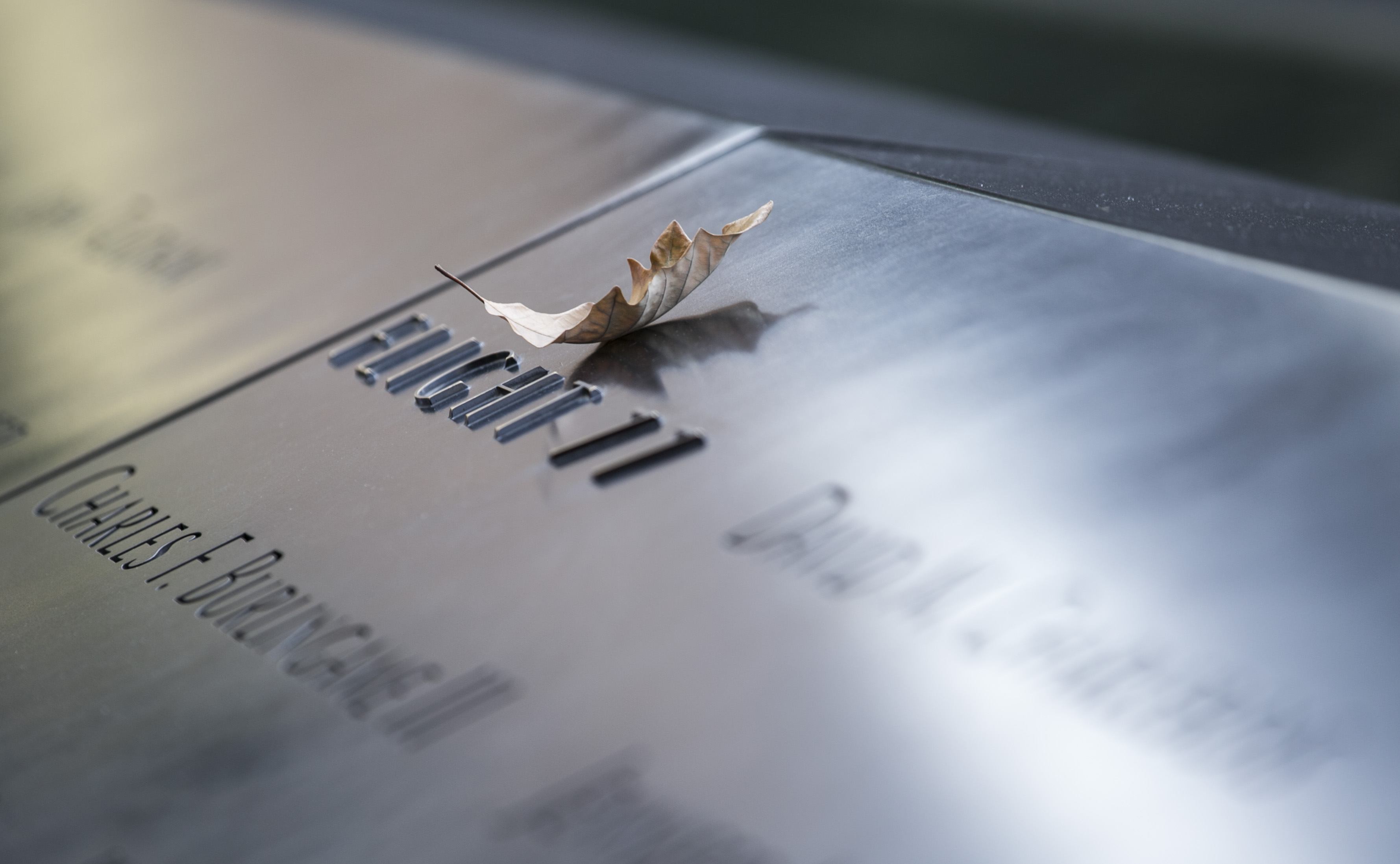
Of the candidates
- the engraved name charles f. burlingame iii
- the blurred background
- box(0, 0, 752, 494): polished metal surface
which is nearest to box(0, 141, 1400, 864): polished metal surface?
the engraved name charles f. burlingame iii

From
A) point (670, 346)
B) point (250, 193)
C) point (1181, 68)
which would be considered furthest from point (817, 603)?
point (1181, 68)

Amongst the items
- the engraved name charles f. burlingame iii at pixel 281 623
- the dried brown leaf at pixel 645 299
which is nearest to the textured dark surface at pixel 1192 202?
the dried brown leaf at pixel 645 299

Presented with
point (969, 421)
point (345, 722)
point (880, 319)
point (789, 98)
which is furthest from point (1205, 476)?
point (789, 98)

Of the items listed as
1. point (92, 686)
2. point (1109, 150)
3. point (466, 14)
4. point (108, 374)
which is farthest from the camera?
point (466, 14)

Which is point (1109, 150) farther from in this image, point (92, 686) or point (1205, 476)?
point (92, 686)

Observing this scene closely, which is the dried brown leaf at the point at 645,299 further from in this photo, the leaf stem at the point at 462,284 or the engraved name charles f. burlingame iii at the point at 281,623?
the engraved name charles f. burlingame iii at the point at 281,623

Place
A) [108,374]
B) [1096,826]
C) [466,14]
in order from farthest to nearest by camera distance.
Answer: [466,14] < [108,374] < [1096,826]

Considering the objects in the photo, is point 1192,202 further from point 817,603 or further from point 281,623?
point 281,623
